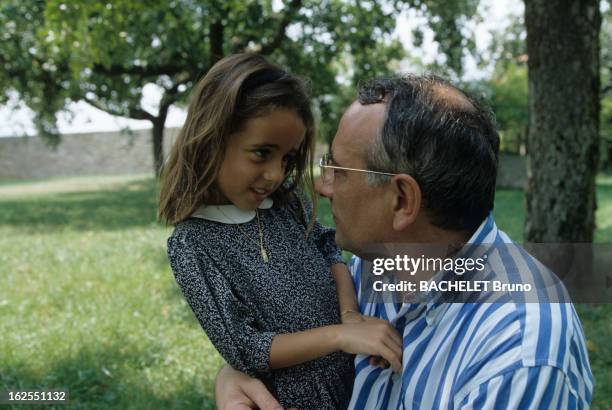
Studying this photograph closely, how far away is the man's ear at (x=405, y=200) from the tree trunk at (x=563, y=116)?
11.4ft

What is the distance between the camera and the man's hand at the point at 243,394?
173cm

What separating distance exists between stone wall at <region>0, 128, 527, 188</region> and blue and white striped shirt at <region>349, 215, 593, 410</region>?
2984cm

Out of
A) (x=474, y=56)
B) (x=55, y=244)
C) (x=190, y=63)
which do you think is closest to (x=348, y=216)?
(x=55, y=244)

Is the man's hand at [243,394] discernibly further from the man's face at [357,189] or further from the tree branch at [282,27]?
the tree branch at [282,27]

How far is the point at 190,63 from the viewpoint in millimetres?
14164

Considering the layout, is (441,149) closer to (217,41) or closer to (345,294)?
(345,294)

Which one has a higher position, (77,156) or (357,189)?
(357,189)

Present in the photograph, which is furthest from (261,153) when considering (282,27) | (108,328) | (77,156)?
(77,156)

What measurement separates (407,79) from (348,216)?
1.27 ft

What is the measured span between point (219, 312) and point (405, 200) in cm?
56

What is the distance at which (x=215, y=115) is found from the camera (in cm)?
188

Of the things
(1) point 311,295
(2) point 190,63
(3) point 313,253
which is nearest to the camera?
(1) point 311,295

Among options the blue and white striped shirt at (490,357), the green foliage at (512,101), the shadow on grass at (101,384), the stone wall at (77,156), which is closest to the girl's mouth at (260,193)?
the blue and white striped shirt at (490,357)

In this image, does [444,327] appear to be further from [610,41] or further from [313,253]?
[610,41]
